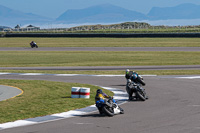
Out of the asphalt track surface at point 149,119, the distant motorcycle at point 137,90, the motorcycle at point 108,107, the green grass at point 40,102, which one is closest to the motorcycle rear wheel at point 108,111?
the motorcycle at point 108,107

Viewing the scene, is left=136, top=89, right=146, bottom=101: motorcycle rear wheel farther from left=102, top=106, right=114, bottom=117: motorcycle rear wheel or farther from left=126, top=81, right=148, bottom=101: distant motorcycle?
left=102, top=106, right=114, bottom=117: motorcycle rear wheel

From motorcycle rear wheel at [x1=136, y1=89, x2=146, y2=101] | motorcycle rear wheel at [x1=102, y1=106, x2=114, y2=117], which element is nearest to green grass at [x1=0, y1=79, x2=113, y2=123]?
motorcycle rear wheel at [x1=136, y1=89, x2=146, y2=101]

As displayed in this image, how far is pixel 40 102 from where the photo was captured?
850 inches

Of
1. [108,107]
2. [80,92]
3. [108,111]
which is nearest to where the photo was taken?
[108,111]

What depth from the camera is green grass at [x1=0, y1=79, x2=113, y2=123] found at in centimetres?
1850

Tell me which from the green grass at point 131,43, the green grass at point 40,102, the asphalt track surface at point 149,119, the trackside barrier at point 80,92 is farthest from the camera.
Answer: the green grass at point 131,43

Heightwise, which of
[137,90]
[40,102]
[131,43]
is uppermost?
[137,90]

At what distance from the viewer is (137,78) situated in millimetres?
24797

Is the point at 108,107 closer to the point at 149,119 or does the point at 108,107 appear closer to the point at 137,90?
the point at 149,119

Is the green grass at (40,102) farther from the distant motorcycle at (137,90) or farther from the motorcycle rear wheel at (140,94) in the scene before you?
the motorcycle rear wheel at (140,94)

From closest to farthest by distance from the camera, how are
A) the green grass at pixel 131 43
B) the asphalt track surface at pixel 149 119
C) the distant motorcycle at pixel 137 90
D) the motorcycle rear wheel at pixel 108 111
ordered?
the asphalt track surface at pixel 149 119 → the motorcycle rear wheel at pixel 108 111 → the distant motorcycle at pixel 137 90 → the green grass at pixel 131 43

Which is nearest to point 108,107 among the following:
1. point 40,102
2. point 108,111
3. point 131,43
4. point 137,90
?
point 108,111

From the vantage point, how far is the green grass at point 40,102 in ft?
60.7

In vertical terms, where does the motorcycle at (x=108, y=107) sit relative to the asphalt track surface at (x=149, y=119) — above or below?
above
